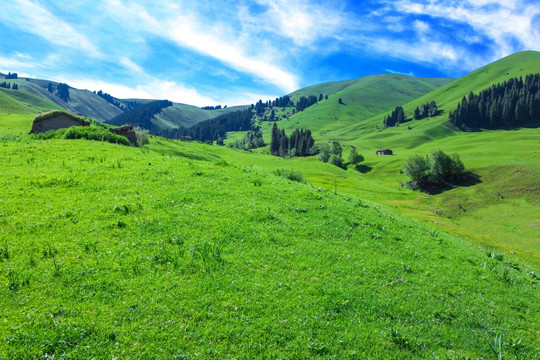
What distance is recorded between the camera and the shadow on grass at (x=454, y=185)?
104688 millimetres

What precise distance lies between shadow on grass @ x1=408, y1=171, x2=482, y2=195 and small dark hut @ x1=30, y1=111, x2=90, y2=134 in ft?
371

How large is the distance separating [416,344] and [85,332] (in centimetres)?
998

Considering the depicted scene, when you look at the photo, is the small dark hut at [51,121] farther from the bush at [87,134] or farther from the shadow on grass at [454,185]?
the shadow on grass at [454,185]

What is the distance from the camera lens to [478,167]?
11594 centimetres

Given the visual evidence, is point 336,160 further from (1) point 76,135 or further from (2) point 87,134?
(1) point 76,135

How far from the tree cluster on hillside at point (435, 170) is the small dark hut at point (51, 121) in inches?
4458

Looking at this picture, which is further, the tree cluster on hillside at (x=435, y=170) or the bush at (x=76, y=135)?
the tree cluster on hillside at (x=435, y=170)

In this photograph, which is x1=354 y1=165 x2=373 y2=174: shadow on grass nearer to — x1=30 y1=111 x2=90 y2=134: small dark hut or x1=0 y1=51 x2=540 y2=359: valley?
x1=30 y1=111 x2=90 y2=134: small dark hut

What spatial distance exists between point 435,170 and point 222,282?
11787 centimetres

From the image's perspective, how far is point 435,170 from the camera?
10744cm

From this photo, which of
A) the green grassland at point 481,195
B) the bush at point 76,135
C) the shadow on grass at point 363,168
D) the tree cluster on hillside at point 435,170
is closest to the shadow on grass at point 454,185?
the tree cluster on hillside at point 435,170

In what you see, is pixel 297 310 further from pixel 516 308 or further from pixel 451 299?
pixel 516 308

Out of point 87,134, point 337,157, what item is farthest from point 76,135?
point 337,157

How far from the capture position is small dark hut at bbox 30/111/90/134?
5425 cm
